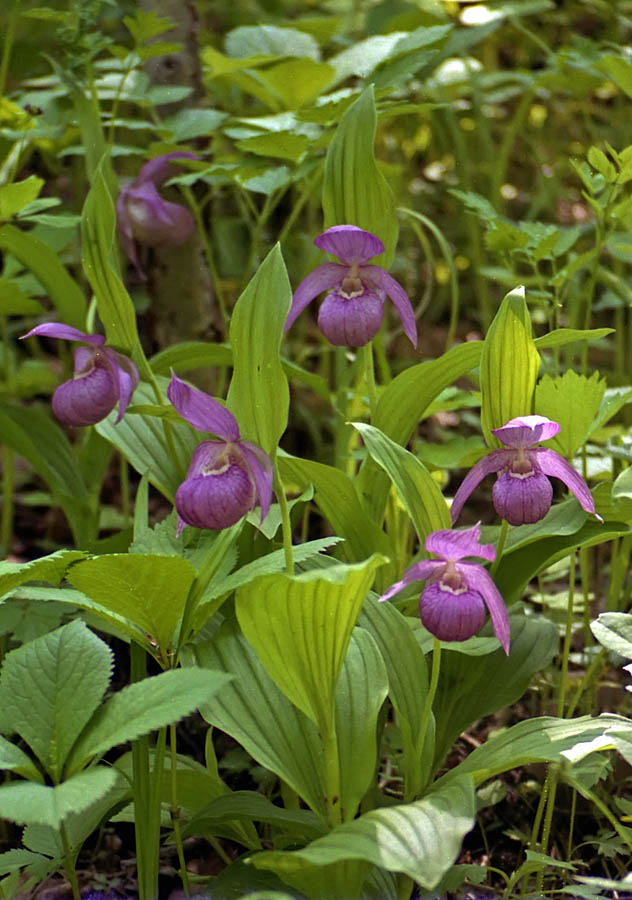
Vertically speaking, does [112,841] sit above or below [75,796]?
below

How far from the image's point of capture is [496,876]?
128 cm

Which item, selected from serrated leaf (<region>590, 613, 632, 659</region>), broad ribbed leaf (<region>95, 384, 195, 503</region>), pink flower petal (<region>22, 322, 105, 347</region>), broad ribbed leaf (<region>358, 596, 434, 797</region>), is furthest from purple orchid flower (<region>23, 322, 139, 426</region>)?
serrated leaf (<region>590, 613, 632, 659</region>)

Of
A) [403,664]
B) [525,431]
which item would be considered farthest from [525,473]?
[403,664]

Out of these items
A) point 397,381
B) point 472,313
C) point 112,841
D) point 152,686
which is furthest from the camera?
point 472,313

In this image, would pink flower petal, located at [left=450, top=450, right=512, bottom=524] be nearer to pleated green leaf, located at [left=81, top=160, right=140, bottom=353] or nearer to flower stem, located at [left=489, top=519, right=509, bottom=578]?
flower stem, located at [left=489, top=519, right=509, bottom=578]

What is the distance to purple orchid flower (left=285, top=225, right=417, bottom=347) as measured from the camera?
1.16 meters

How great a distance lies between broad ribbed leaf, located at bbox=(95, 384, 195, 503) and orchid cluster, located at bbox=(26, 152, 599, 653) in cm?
20

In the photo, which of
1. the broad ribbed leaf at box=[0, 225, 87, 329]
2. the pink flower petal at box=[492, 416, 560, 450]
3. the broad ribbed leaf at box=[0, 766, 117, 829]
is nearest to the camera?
the broad ribbed leaf at box=[0, 766, 117, 829]

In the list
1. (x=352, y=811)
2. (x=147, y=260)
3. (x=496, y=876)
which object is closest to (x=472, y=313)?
(x=147, y=260)

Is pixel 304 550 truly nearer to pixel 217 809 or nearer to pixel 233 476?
pixel 233 476

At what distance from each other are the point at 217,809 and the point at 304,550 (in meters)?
0.31

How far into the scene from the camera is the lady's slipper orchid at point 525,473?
1005mm

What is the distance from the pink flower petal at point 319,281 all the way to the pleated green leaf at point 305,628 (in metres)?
0.43

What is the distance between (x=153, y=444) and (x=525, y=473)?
2.12 ft
